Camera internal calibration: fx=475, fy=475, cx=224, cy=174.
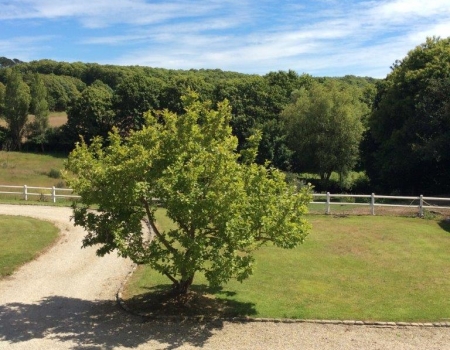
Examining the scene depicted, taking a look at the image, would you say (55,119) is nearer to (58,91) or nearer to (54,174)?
Result: (58,91)

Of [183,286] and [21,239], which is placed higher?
[21,239]

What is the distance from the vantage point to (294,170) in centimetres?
5184

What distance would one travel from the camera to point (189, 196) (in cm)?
1091

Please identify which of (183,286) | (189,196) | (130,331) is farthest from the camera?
(183,286)

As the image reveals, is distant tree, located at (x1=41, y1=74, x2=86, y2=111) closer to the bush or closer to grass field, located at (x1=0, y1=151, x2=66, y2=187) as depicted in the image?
grass field, located at (x1=0, y1=151, x2=66, y2=187)

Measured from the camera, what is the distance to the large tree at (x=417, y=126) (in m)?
32.7

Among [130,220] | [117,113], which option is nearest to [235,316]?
[130,220]

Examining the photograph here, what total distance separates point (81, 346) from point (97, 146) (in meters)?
4.89

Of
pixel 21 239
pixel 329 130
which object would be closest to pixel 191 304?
pixel 21 239

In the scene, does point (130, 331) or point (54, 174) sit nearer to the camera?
point (130, 331)

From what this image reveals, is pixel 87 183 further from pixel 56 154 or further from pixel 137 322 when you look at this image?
pixel 56 154

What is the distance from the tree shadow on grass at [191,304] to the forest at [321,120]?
458 cm

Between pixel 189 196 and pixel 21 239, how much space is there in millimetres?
11378

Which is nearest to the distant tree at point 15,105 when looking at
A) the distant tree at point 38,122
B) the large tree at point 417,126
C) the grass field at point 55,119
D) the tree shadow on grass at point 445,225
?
the distant tree at point 38,122
